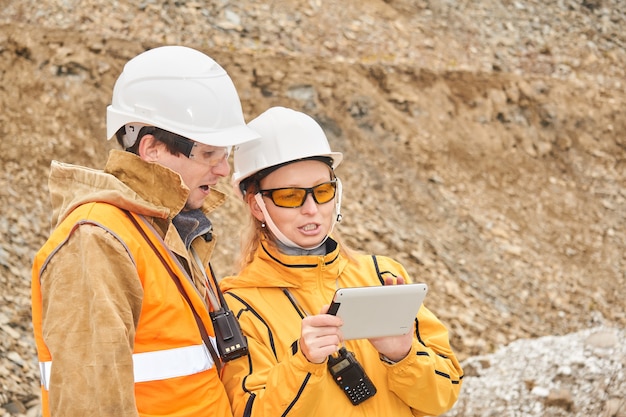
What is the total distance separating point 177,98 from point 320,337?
3.61 ft

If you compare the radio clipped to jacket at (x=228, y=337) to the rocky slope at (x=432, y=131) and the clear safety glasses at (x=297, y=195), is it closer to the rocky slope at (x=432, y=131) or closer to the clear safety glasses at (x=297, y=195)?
the clear safety glasses at (x=297, y=195)

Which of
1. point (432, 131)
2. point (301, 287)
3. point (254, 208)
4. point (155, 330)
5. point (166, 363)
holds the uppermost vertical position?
point (155, 330)

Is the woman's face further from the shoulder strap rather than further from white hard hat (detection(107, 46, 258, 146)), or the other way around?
the shoulder strap

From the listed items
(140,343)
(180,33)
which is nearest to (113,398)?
(140,343)

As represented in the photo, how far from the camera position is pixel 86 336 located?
7.50 feet

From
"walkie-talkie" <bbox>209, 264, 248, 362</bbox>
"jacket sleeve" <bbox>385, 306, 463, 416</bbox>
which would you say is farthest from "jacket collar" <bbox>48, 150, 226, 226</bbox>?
"jacket sleeve" <bbox>385, 306, 463, 416</bbox>

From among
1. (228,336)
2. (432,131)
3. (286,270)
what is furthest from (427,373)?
(432,131)

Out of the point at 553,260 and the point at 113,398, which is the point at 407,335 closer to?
the point at 113,398

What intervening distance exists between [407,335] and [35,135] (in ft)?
28.3

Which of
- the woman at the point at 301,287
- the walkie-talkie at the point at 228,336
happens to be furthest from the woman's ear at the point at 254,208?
the walkie-talkie at the point at 228,336

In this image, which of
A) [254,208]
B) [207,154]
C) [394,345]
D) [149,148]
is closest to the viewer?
[149,148]

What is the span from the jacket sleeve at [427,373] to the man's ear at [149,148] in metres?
1.36

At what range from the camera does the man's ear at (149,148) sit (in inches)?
108

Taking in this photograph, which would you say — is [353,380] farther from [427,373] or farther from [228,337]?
[228,337]
